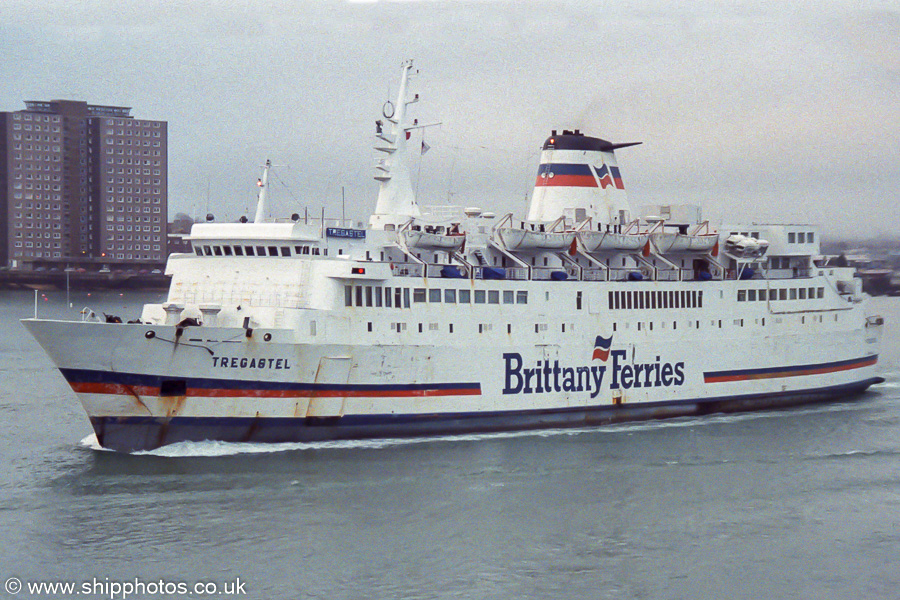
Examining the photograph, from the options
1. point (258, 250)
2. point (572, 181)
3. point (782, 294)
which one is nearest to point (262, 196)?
point (258, 250)

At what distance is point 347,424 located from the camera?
76.4 feet

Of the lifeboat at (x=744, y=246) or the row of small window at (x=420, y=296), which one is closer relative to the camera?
the row of small window at (x=420, y=296)

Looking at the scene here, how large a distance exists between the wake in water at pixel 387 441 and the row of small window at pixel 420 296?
3.08m

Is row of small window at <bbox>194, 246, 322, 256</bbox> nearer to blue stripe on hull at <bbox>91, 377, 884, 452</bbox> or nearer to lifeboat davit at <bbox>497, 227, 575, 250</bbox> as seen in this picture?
blue stripe on hull at <bbox>91, 377, 884, 452</bbox>

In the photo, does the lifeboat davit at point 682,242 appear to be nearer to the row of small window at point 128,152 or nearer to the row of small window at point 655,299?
the row of small window at point 655,299

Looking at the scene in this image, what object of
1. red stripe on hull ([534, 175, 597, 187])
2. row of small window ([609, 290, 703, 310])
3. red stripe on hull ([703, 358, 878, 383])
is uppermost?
red stripe on hull ([534, 175, 597, 187])

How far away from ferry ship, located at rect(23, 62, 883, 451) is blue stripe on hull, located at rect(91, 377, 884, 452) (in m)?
0.05

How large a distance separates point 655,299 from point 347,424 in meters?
9.49

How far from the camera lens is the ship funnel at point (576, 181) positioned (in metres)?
30.0

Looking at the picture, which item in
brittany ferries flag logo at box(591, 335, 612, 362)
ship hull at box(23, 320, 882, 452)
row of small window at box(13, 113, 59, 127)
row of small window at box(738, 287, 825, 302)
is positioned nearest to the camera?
ship hull at box(23, 320, 882, 452)

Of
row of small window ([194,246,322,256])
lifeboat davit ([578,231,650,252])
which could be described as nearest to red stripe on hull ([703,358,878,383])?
lifeboat davit ([578,231,650,252])

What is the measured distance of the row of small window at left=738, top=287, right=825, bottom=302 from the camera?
2988cm

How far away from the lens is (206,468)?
2142 cm

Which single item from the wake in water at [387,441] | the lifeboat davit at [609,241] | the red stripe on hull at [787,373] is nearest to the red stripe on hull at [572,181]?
the lifeboat davit at [609,241]
